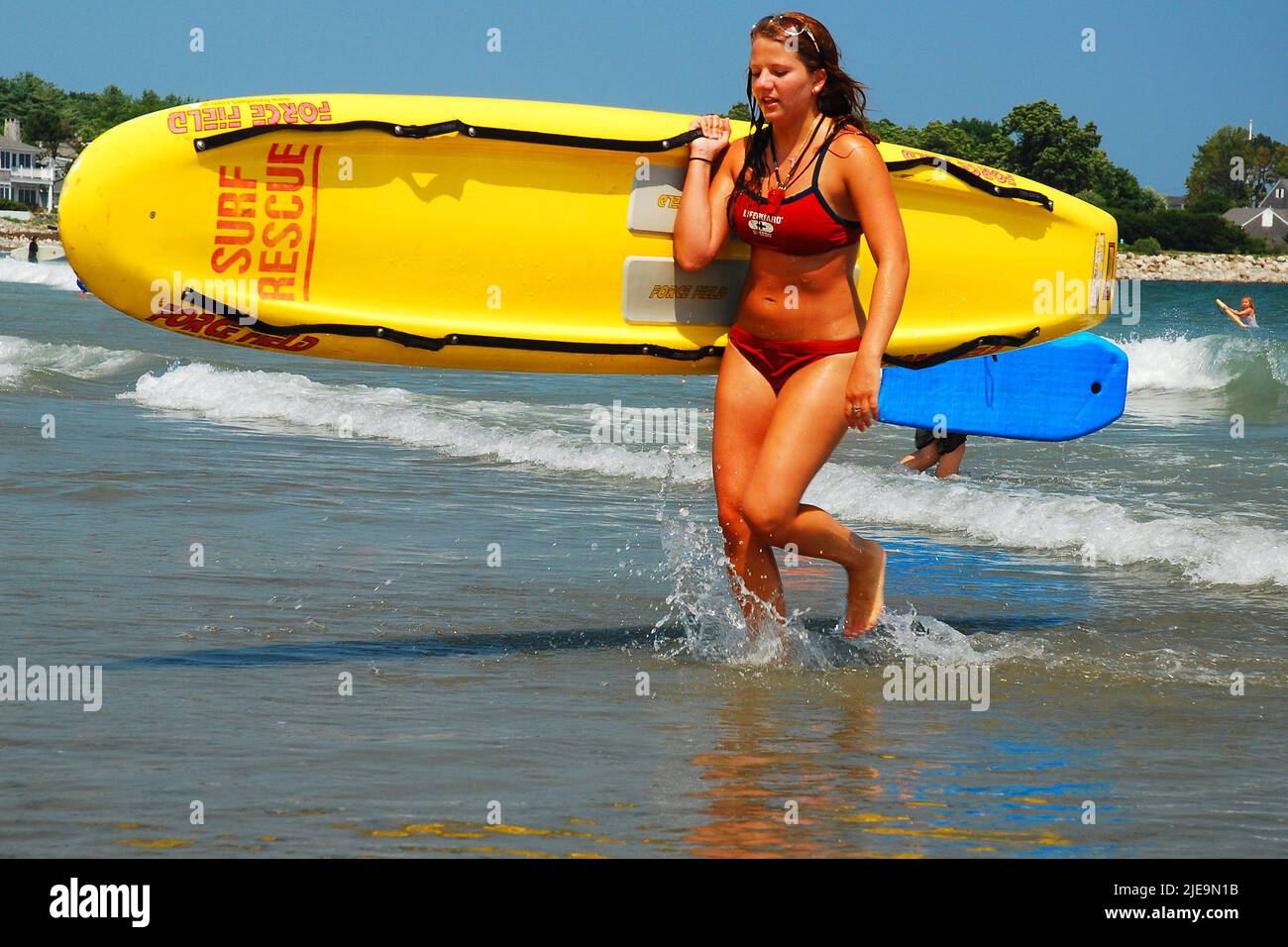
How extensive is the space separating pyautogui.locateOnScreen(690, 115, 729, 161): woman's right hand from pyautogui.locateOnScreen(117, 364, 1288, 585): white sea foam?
10.6 feet

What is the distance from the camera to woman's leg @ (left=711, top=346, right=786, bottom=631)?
4.70 meters

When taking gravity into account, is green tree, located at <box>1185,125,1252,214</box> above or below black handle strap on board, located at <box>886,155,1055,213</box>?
above

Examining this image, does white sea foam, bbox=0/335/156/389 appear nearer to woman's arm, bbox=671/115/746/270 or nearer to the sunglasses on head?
woman's arm, bbox=671/115/746/270

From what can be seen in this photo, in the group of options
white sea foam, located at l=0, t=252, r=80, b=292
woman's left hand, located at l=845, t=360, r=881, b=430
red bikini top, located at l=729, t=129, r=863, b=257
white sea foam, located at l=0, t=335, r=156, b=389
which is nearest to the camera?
woman's left hand, located at l=845, t=360, r=881, b=430

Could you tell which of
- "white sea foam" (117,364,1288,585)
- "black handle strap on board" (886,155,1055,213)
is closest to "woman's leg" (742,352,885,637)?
"black handle strap on board" (886,155,1055,213)

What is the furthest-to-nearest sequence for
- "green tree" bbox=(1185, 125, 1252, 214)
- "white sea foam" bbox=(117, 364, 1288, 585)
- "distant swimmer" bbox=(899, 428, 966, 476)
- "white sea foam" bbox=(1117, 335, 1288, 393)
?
"green tree" bbox=(1185, 125, 1252, 214) → "white sea foam" bbox=(1117, 335, 1288, 393) → "distant swimmer" bbox=(899, 428, 966, 476) → "white sea foam" bbox=(117, 364, 1288, 585)

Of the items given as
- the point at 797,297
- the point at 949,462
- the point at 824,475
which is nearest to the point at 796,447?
the point at 797,297

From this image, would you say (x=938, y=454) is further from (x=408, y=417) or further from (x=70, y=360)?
(x=70, y=360)

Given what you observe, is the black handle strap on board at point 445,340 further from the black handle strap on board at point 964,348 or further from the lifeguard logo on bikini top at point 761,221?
the lifeguard logo on bikini top at point 761,221

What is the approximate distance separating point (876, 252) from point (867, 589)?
116cm

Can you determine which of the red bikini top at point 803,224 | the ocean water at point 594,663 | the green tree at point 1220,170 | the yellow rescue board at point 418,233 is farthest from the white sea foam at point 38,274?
the green tree at point 1220,170

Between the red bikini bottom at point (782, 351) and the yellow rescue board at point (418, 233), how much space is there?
2.52 ft

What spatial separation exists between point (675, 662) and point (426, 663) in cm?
81

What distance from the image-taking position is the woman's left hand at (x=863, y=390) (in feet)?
14.4
